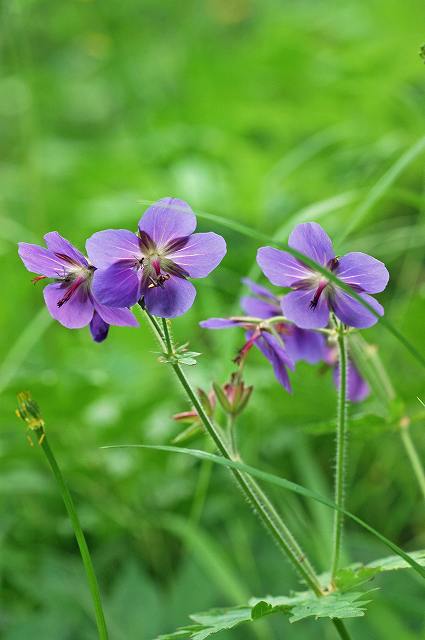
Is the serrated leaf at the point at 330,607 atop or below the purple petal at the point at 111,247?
below

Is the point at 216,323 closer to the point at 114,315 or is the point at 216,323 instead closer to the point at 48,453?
the point at 114,315

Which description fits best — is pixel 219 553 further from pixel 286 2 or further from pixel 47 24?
pixel 286 2

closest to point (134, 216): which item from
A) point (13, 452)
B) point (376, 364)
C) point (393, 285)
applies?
point (393, 285)

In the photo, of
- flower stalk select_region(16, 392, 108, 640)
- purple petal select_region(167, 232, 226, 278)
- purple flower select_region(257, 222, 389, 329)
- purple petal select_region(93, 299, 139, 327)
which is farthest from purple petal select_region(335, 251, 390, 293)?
flower stalk select_region(16, 392, 108, 640)

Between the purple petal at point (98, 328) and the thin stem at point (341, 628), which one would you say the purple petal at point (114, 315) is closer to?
the purple petal at point (98, 328)

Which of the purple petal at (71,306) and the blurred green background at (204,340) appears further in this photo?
the blurred green background at (204,340)

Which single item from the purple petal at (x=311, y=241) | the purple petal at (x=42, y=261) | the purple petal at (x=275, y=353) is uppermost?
the purple petal at (x=42, y=261)

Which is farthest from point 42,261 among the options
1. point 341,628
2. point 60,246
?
point 341,628

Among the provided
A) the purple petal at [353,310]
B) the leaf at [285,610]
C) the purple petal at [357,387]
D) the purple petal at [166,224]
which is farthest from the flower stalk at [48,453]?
the purple petal at [357,387]
